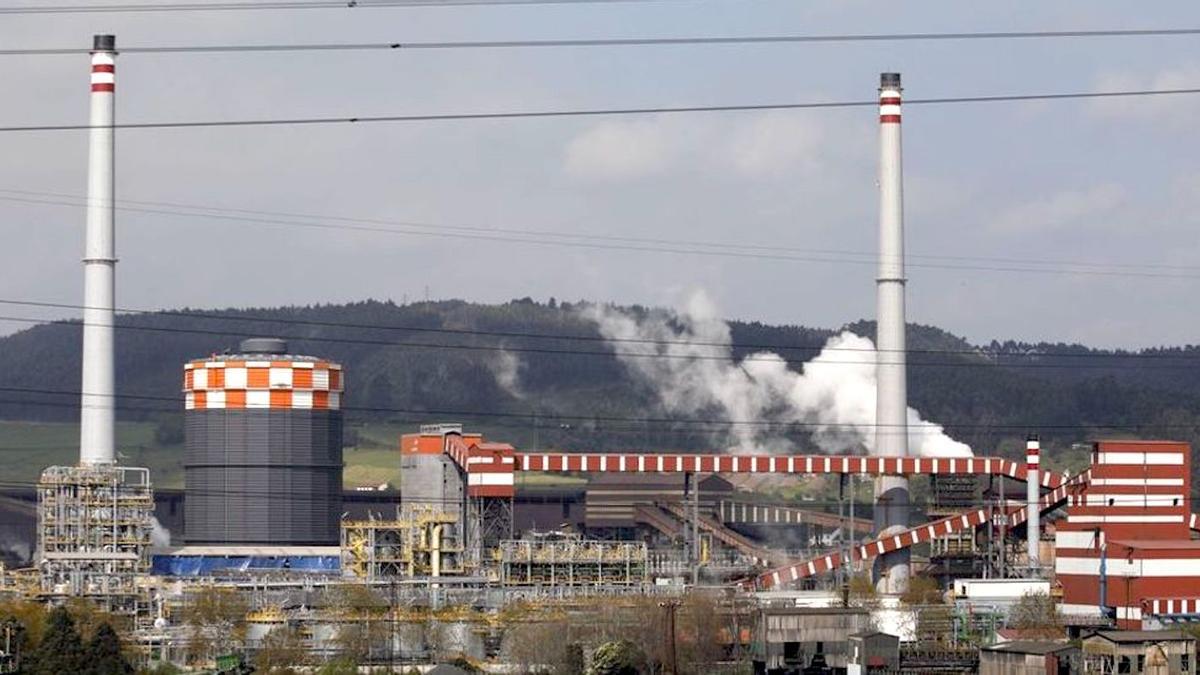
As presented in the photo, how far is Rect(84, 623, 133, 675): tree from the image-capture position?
49.6m

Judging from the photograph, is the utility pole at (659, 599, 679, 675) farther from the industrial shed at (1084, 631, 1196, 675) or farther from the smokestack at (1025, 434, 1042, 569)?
the smokestack at (1025, 434, 1042, 569)

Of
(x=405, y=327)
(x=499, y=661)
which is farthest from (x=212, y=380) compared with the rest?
(x=405, y=327)

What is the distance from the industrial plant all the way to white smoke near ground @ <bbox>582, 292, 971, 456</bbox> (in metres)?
19.1

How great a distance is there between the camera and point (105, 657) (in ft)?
165

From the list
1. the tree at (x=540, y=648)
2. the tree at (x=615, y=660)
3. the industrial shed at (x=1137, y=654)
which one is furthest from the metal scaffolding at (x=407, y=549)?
the industrial shed at (x=1137, y=654)

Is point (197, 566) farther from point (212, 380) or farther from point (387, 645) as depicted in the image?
point (387, 645)

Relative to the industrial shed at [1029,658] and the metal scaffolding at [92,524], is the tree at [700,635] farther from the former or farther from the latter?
the metal scaffolding at [92,524]

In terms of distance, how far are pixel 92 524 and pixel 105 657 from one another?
2310 centimetres

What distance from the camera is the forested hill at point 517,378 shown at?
13262 centimetres

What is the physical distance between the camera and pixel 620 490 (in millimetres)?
103750

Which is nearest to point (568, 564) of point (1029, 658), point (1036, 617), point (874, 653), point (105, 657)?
point (1036, 617)

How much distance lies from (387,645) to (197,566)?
20.0 m

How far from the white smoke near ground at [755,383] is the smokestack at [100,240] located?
40.0 metres

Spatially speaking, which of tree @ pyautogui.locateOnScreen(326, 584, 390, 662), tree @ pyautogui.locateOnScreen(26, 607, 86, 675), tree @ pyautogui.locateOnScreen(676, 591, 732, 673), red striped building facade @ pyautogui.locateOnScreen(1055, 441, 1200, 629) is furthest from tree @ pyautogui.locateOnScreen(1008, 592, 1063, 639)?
tree @ pyautogui.locateOnScreen(26, 607, 86, 675)
